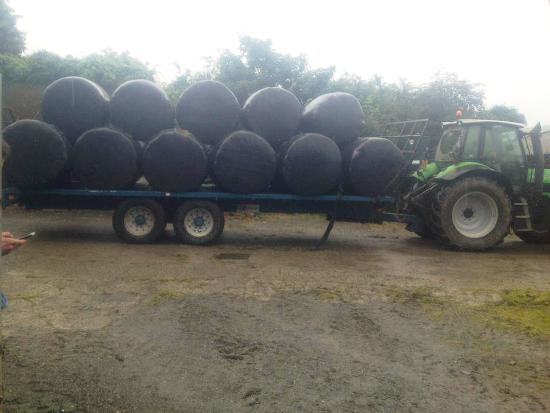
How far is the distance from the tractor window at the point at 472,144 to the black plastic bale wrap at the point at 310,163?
7.68 feet

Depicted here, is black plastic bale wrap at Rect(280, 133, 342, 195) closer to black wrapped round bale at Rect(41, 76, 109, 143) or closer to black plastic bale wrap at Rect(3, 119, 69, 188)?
black wrapped round bale at Rect(41, 76, 109, 143)

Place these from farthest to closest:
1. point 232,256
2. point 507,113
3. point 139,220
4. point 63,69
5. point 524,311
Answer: point 507,113, point 63,69, point 139,220, point 232,256, point 524,311

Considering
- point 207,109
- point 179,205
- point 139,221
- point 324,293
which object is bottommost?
point 139,221

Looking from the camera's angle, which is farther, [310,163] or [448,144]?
[448,144]

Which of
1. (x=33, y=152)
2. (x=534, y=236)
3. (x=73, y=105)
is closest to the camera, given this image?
(x=33, y=152)

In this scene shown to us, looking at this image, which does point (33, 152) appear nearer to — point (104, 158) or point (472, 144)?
point (104, 158)

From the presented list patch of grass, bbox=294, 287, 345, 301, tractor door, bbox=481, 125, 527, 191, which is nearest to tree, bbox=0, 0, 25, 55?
tractor door, bbox=481, 125, 527, 191

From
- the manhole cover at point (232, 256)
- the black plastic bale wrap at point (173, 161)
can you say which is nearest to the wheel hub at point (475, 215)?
the manhole cover at point (232, 256)

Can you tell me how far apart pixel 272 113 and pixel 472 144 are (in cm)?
360

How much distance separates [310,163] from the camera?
934 centimetres

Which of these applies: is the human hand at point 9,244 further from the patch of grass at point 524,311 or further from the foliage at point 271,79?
the foliage at point 271,79

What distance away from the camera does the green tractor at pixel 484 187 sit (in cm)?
973

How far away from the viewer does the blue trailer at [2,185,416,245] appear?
9.63 metres

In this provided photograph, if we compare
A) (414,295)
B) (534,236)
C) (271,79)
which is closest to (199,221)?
(414,295)
